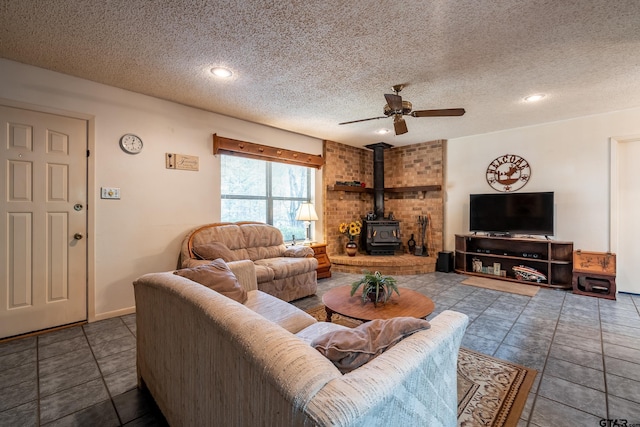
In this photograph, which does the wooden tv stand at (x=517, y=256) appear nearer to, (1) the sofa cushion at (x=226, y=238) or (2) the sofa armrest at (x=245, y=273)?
(1) the sofa cushion at (x=226, y=238)

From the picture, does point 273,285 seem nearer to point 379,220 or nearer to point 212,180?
point 212,180

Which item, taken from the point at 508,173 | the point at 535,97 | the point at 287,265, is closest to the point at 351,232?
the point at 287,265

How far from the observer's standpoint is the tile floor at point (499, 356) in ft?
4.95

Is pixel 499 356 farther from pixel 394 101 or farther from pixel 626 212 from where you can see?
pixel 626 212

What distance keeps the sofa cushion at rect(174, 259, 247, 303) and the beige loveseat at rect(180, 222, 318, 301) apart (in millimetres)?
990

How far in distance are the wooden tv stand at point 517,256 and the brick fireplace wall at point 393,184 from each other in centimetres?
51

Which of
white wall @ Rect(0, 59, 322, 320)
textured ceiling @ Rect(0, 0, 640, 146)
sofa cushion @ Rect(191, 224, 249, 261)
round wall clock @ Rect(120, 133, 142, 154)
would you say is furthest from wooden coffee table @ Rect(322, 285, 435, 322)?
round wall clock @ Rect(120, 133, 142, 154)

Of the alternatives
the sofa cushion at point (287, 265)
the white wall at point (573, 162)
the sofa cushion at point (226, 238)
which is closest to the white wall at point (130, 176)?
the sofa cushion at point (226, 238)

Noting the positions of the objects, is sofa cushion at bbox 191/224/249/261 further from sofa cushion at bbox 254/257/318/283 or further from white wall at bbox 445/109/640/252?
white wall at bbox 445/109/640/252

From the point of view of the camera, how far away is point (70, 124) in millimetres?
2680

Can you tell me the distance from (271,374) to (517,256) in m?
4.85

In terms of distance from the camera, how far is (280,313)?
1894mm

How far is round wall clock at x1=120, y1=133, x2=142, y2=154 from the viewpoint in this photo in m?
2.95

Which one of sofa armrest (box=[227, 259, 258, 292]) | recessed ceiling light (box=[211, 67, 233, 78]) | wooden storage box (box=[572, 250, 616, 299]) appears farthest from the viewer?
wooden storage box (box=[572, 250, 616, 299])
